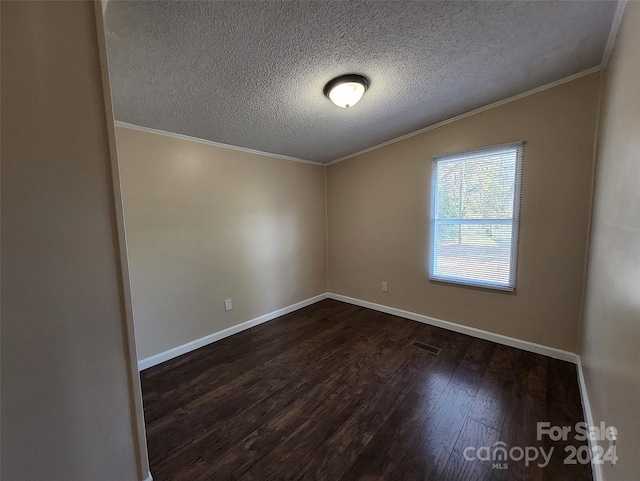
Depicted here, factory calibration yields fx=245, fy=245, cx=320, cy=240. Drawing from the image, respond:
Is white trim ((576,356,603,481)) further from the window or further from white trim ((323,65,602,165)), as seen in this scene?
white trim ((323,65,602,165))

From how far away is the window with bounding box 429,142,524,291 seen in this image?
2432 mm

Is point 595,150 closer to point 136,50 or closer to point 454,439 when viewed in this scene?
point 454,439

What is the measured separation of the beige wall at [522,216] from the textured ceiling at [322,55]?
0.27 metres

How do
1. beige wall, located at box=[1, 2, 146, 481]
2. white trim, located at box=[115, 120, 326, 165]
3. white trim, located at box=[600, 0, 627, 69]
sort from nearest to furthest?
1. beige wall, located at box=[1, 2, 146, 481]
2. white trim, located at box=[600, 0, 627, 69]
3. white trim, located at box=[115, 120, 326, 165]

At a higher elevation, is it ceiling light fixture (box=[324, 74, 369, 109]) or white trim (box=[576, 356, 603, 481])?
ceiling light fixture (box=[324, 74, 369, 109])

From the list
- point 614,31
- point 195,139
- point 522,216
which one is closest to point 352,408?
point 522,216

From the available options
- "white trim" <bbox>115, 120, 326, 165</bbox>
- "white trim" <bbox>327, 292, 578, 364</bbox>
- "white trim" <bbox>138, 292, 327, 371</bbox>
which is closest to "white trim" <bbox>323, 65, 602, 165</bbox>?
"white trim" <bbox>115, 120, 326, 165</bbox>

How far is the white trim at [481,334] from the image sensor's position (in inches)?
88.4

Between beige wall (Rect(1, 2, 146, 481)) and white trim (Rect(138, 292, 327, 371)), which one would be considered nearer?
Result: beige wall (Rect(1, 2, 146, 481))

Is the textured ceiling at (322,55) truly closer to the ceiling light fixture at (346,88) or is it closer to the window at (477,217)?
the ceiling light fixture at (346,88)

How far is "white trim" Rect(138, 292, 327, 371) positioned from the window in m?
2.02

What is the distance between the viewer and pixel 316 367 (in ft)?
7.38

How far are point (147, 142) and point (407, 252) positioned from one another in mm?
3079

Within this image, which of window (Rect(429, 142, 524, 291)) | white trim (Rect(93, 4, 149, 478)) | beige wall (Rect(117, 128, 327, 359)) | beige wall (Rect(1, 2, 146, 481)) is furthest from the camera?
window (Rect(429, 142, 524, 291))
